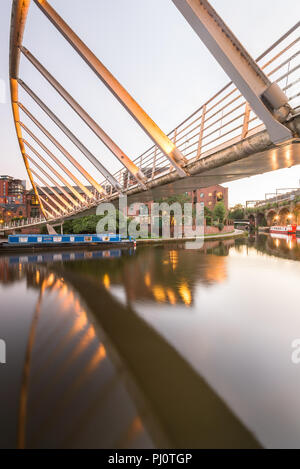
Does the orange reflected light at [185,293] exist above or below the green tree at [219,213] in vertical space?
below

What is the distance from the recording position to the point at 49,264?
14.4m

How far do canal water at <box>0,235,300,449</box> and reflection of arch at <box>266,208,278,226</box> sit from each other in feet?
213

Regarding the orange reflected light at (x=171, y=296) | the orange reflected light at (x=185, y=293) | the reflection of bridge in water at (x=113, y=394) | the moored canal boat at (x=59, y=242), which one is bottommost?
the orange reflected light at (x=171, y=296)

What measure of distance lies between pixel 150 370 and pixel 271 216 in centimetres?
7457

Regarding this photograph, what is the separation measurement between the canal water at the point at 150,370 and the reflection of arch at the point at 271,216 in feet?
213

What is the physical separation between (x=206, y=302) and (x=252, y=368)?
11.4ft

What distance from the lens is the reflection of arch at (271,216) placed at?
66.2 m

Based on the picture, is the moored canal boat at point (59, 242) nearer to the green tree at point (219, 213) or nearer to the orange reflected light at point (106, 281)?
the orange reflected light at point (106, 281)

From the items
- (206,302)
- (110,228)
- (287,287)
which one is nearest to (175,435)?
(206,302)

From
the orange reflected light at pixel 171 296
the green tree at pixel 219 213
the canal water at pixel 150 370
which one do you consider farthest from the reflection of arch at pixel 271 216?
the orange reflected light at pixel 171 296

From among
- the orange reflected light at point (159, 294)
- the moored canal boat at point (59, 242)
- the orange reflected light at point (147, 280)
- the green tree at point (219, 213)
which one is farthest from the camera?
the green tree at point (219, 213)

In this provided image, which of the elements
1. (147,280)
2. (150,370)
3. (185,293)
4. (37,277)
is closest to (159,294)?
(185,293)

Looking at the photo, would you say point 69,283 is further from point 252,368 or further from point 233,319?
point 252,368

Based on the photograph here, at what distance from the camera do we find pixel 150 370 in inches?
151
